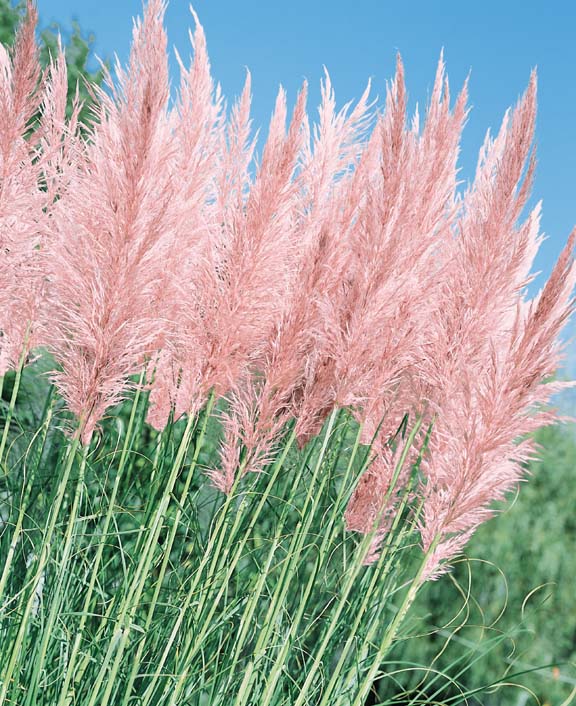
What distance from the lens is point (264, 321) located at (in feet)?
7.20

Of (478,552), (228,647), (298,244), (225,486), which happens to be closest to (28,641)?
(228,647)

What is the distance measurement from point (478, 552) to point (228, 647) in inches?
89.0

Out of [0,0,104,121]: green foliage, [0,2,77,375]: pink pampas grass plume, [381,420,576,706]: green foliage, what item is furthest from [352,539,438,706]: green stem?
[0,0,104,121]: green foliage

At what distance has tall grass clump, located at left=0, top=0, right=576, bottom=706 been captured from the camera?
77.9 inches

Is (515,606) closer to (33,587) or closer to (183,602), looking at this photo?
(183,602)

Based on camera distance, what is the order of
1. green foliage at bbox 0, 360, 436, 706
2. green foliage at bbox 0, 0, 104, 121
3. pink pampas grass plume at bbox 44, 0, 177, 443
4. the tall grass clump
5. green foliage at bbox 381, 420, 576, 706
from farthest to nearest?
green foliage at bbox 0, 0, 104, 121, green foliage at bbox 381, 420, 576, 706, green foliage at bbox 0, 360, 436, 706, the tall grass clump, pink pampas grass plume at bbox 44, 0, 177, 443

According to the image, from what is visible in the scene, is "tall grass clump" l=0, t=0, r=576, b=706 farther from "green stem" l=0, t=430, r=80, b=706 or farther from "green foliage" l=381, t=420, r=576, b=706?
"green foliage" l=381, t=420, r=576, b=706

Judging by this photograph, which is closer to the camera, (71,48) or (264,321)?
(264,321)

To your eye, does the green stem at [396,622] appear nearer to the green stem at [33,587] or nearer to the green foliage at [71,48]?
the green stem at [33,587]

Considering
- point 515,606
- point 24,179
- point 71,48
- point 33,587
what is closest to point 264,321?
point 24,179

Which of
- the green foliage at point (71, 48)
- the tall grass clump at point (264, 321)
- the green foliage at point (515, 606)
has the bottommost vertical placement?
the green foliage at point (515, 606)

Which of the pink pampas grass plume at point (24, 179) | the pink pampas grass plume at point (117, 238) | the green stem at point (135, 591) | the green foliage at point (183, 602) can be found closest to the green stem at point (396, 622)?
the green foliage at point (183, 602)

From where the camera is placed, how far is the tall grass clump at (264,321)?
1978 millimetres

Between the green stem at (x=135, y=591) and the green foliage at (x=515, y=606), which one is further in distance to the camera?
the green foliage at (x=515, y=606)
